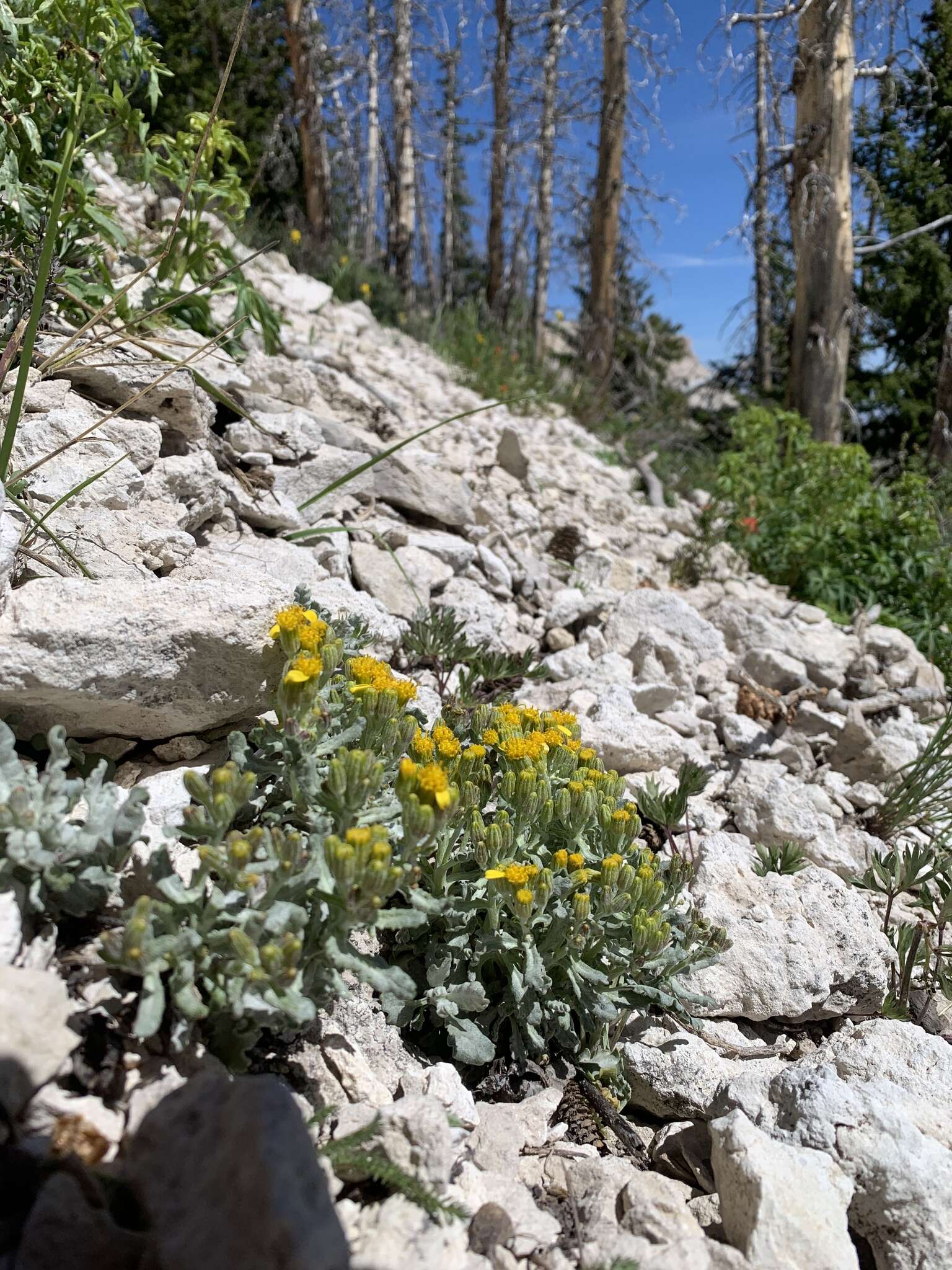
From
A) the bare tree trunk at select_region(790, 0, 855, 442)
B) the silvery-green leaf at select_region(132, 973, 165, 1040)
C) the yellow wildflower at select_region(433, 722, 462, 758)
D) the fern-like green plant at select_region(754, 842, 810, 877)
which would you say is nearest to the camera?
the silvery-green leaf at select_region(132, 973, 165, 1040)

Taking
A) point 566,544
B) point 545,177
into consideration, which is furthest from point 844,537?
point 545,177

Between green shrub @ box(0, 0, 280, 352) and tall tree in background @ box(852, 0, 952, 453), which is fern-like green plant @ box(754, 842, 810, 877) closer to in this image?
green shrub @ box(0, 0, 280, 352)

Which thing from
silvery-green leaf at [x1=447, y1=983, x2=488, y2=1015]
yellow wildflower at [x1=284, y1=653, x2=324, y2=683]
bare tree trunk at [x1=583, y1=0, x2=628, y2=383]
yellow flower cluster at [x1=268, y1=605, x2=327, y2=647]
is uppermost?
bare tree trunk at [x1=583, y1=0, x2=628, y2=383]

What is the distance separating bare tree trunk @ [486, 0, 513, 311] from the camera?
1095cm

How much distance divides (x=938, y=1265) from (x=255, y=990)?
4.63 ft

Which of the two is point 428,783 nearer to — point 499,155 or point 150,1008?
point 150,1008

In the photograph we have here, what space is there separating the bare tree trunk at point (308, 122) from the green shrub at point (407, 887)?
8.77 meters

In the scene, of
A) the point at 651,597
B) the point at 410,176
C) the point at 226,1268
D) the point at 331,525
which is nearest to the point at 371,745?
the point at 226,1268

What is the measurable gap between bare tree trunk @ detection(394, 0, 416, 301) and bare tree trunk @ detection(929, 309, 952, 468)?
6410 millimetres

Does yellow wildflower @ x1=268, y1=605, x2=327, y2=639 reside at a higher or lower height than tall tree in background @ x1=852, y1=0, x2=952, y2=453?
lower

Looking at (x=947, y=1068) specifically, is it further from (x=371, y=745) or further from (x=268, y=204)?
(x=268, y=204)

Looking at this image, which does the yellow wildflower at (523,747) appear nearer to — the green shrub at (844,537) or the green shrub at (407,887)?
the green shrub at (407,887)

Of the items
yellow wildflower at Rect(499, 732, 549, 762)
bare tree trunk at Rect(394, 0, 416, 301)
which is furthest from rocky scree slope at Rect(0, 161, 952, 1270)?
bare tree trunk at Rect(394, 0, 416, 301)

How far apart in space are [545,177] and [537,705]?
1147 cm
